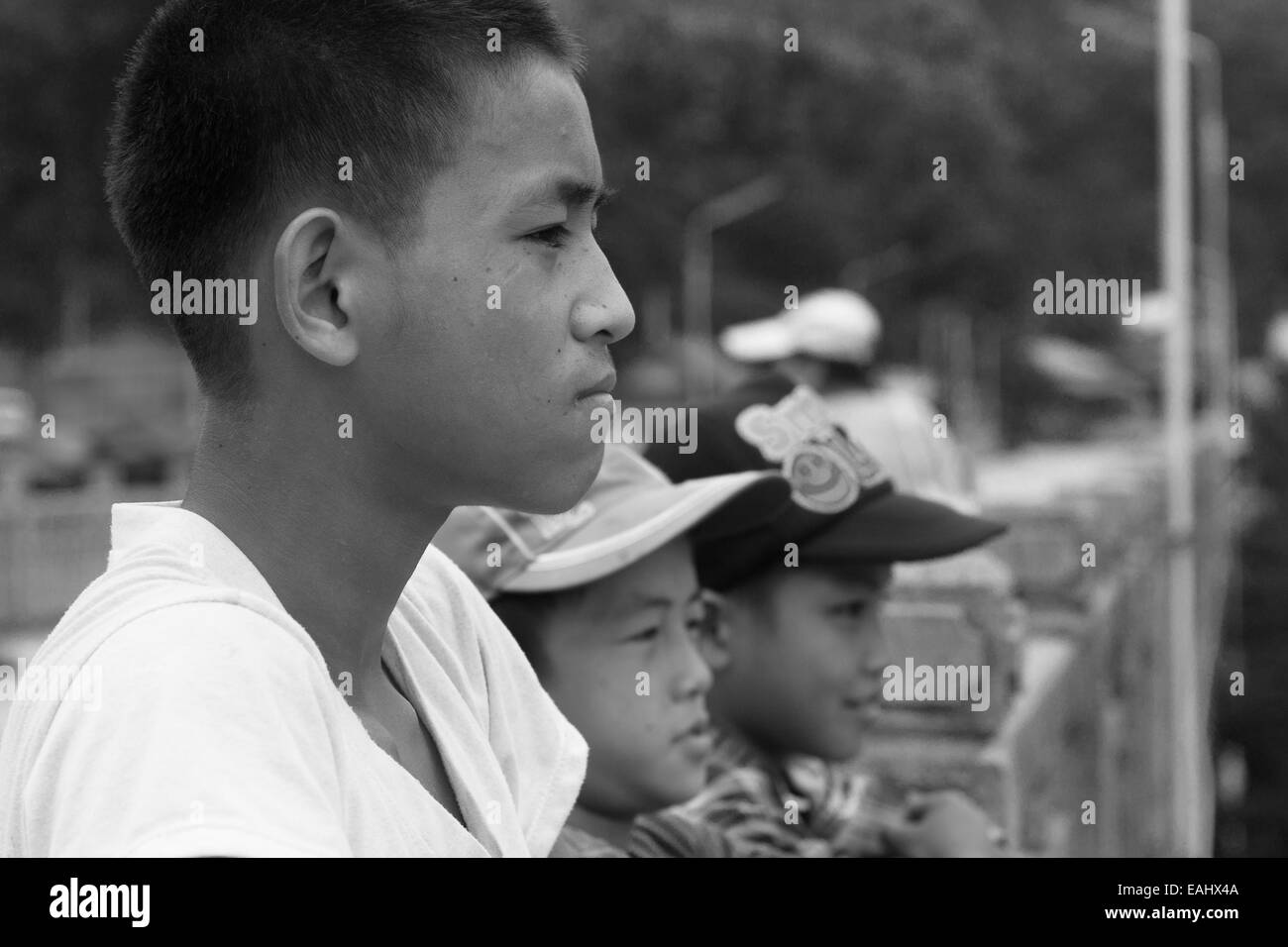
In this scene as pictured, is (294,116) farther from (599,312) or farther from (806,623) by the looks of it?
(806,623)

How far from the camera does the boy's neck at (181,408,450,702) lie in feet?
4.55

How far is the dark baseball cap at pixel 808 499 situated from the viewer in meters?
2.96

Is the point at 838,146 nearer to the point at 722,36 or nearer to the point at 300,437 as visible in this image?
the point at 722,36

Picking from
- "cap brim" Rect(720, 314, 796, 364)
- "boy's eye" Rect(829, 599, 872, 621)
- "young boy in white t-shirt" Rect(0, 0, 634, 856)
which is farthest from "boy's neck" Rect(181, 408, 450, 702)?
"cap brim" Rect(720, 314, 796, 364)

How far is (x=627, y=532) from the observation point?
243 cm

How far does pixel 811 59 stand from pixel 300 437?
2327 centimetres

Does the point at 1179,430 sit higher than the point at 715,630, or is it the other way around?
the point at 1179,430

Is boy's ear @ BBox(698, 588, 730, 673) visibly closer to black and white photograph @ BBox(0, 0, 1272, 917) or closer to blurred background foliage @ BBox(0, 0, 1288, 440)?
black and white photograph @ BBox(0, 0, 1272, 917)

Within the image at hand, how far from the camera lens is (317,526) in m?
1.40

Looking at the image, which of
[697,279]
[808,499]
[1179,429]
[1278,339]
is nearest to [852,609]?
[808,499]

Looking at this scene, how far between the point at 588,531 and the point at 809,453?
29.0 inches

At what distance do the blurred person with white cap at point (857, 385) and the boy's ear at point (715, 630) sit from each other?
182cm

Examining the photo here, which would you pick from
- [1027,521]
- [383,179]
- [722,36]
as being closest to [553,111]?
[383,179]

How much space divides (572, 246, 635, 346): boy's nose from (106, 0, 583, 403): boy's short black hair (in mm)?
149
